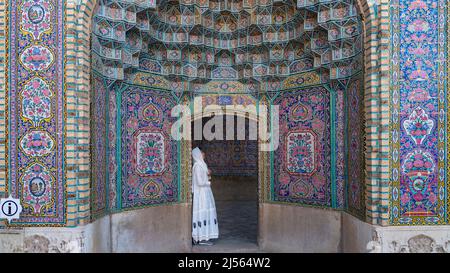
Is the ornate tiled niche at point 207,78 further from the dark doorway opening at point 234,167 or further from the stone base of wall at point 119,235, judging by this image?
the dark doorway opening at point 234,167

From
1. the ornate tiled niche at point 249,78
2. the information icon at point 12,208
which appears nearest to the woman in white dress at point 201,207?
the ornate tiled niche at point 249,78

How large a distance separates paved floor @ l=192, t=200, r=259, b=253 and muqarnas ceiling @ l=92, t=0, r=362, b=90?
242cm

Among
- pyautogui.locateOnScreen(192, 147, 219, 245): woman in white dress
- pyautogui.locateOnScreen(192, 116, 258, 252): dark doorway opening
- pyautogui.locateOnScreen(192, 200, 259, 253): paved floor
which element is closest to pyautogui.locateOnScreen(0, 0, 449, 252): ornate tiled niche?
pyautogui.locateOnScreen(192, 147, 219, 245): woman in white dress

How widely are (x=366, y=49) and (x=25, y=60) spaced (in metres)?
3.49

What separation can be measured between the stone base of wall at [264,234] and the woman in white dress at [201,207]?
0.49ft

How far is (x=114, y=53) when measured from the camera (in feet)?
15.5

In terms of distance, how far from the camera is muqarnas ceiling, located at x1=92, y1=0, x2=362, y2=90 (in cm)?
457

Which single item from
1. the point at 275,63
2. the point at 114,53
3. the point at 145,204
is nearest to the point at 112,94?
the point at 114,53

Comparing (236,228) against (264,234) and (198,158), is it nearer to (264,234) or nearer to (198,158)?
(264,234)

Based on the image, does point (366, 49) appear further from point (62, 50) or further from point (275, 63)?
point (62, 50)

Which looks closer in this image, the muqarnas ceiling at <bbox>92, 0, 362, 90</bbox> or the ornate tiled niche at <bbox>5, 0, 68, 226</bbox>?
the ornate tiled niche at <bbox>5, 0, 68, 226</bbox>

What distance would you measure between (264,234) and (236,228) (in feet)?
4.56

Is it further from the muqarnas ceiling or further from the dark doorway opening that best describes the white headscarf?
the dark doorway opening

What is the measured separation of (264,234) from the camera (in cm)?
580
